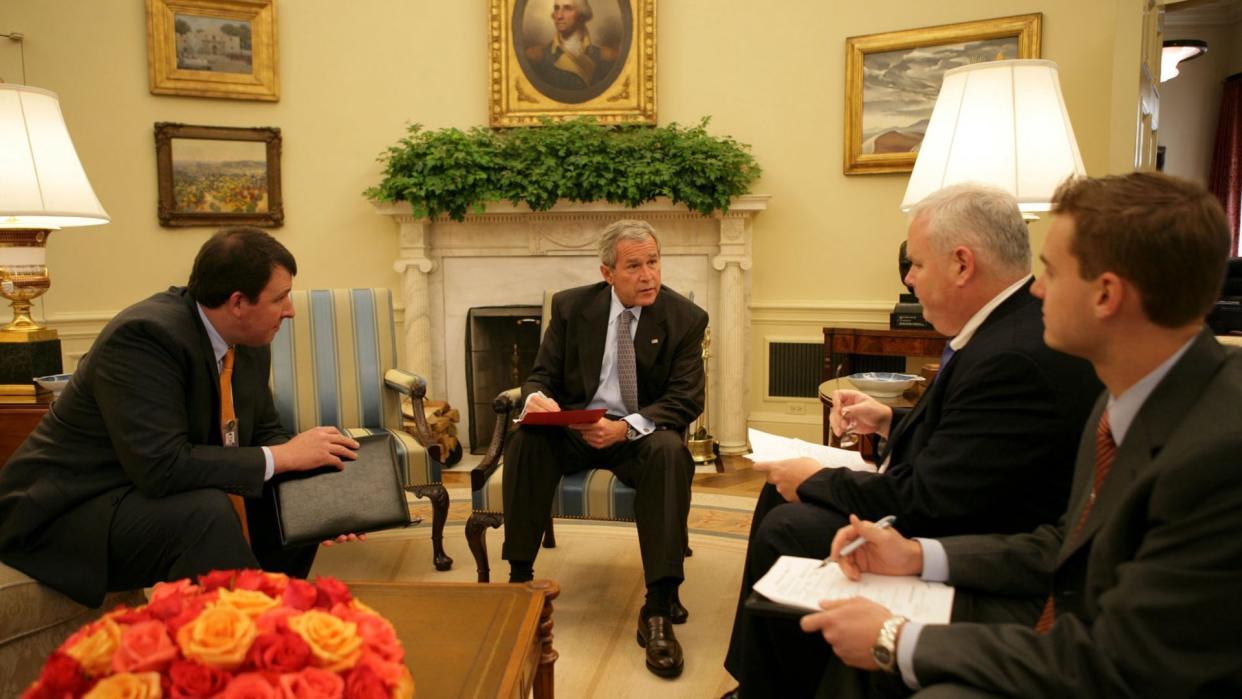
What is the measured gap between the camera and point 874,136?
17.3 feet

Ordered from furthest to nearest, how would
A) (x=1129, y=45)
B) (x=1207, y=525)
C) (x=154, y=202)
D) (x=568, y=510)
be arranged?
(x=154, y=202)
(x=1129, y=45)
(x=568, y=510)
(x=1207, y=525)

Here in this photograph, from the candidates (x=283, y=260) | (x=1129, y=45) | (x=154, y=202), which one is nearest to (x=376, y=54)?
(x=154, y=202)

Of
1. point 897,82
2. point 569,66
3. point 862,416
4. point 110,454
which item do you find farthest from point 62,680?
point 897,82

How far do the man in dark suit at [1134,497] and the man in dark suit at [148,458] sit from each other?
1.67m

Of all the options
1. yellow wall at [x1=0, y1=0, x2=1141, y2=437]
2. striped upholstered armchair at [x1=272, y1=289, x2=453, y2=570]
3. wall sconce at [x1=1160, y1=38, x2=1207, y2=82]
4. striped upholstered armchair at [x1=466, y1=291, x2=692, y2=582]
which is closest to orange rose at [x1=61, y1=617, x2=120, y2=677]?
striped upholstered armchair at [x1=466, y1=291, x2=692, y2=582]

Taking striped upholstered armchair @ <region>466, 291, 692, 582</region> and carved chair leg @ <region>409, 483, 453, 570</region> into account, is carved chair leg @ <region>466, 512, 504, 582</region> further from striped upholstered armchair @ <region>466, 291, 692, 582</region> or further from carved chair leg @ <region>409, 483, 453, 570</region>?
carved chair leg @ <region>409, 483, 453, 570</region>

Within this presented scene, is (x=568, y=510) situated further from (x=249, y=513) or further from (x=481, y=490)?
(x=249, y=513)

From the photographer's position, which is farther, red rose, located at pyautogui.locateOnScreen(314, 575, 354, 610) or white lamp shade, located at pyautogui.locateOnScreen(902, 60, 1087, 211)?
white lamp shade, located at pyautogui.locateOnScreen(902, 60, 1087, 211)

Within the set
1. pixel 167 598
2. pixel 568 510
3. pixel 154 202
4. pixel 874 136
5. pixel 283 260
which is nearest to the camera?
pixel 167 598

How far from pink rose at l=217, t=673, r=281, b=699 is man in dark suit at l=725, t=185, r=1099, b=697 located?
1.14 meters

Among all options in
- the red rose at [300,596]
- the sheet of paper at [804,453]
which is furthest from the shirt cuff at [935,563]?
the red rose at [300,596]

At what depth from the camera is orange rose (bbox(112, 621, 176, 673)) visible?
104cm

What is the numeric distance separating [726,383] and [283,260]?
11.6 ft

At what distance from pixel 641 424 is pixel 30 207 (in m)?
2.37
